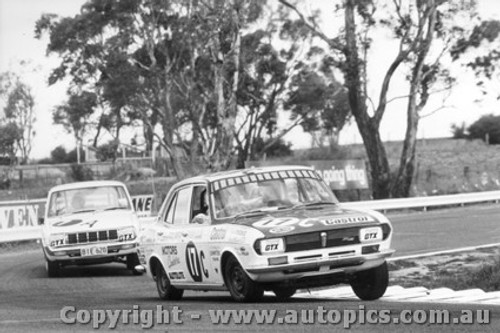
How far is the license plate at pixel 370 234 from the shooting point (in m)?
10.6

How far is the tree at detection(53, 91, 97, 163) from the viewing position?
166ft

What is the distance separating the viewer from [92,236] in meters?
17.2

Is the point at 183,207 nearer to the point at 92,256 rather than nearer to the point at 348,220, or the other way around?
the point at 348,220

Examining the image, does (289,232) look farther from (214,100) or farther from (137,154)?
(137,154)

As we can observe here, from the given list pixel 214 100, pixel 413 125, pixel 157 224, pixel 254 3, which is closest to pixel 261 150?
pixel 214 100

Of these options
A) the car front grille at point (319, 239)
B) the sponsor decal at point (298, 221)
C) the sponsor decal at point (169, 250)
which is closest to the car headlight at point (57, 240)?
the sponsor decal at point (169, 250)

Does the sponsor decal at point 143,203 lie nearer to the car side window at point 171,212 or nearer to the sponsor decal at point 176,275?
the car side window at point 171,212

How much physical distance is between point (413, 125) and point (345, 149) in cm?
1614

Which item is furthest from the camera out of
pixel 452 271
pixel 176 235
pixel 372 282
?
pixel 452 271

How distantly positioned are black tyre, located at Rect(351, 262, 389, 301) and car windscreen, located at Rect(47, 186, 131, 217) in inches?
314

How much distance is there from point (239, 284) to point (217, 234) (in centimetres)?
65

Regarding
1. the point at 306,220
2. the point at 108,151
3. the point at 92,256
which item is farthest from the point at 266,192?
the point at 108,151

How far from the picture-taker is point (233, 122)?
47750mm

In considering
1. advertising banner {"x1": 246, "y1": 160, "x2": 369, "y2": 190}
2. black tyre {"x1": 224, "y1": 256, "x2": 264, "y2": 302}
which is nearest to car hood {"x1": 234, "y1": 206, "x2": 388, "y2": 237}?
black tyre {"x1": 224, "y1": 256, "x2": 264, "y2": 302}
